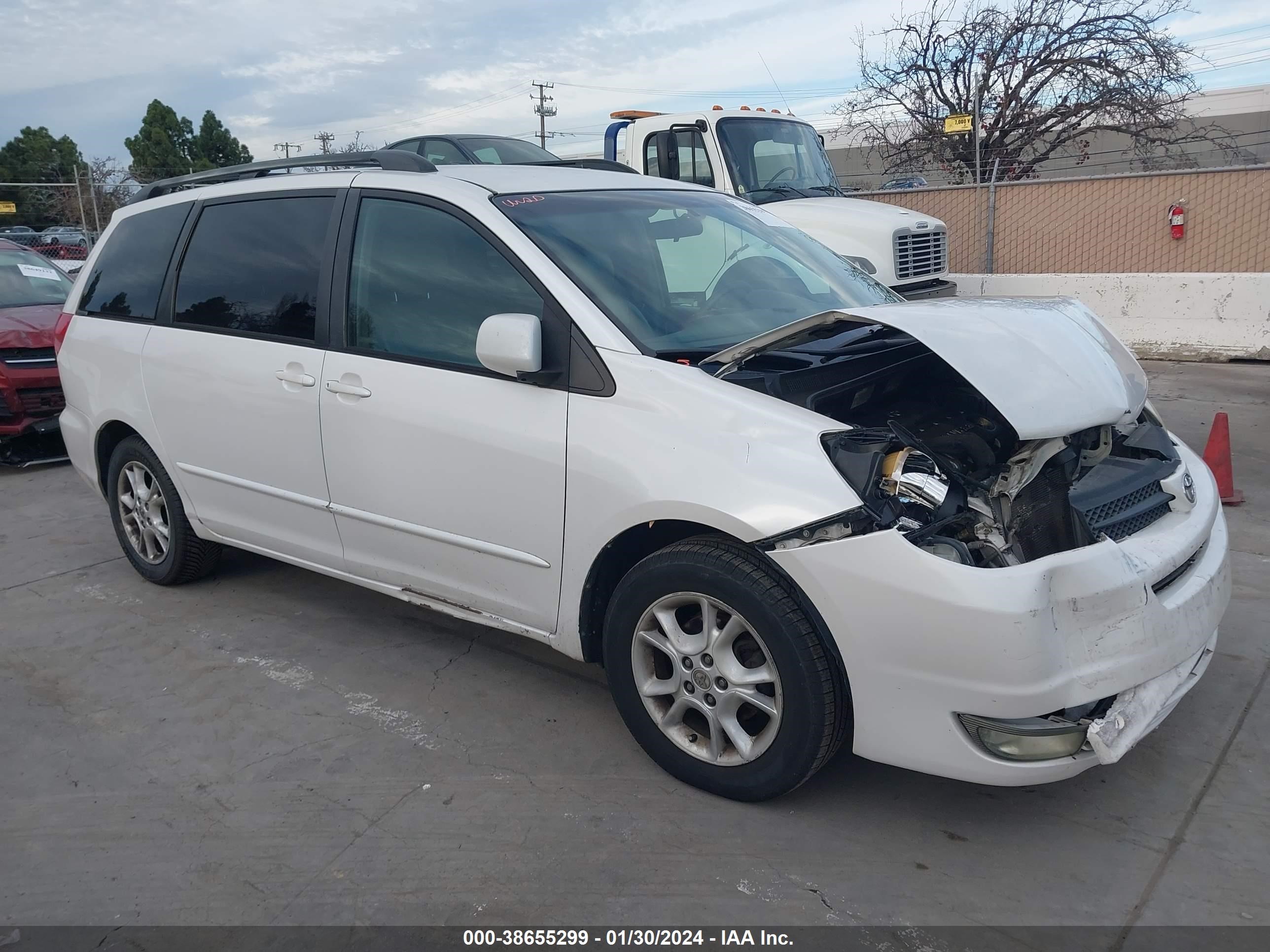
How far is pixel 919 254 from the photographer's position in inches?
369

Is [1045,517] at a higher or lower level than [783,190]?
lower

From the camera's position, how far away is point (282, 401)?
406cm

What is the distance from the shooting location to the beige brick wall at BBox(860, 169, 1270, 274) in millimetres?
11500

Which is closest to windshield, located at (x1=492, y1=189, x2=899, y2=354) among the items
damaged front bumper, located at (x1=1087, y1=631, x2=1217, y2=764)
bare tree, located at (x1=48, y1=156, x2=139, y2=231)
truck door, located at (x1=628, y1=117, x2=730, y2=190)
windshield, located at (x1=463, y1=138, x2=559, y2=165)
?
damaged front bumper, located at (x1=1087, y1=631, x2=1217, y2=764)

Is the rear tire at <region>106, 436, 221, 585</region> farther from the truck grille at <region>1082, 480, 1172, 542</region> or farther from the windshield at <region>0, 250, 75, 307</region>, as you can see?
the windshield at <region>0, 250, 75, 307</region>

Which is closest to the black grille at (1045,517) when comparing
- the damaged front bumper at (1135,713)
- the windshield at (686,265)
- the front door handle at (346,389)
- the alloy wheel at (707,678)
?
the damaged front bumper at (1135,713)

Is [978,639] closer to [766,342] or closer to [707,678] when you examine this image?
[707,678]

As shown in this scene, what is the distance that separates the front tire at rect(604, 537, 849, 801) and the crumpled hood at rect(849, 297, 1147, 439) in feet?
2.55

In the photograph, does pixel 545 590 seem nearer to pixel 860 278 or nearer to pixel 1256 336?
pixel 860 278

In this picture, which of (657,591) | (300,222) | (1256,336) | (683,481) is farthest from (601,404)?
(1256,336)

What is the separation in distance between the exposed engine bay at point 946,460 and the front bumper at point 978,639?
10cm

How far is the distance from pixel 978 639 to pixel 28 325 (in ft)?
26.6

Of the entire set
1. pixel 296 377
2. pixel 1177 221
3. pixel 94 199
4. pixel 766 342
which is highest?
pixel 94 199

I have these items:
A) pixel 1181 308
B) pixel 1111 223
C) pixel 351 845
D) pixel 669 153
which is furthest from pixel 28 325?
pixel 1111 223
